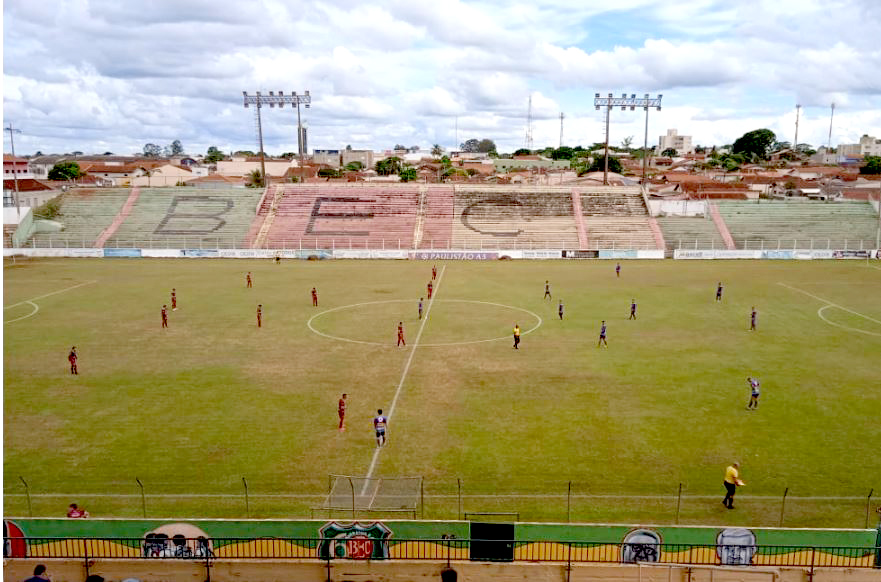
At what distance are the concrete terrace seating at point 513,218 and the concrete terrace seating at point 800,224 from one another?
58.9 feet

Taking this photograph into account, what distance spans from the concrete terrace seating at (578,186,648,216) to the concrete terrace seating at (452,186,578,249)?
2.08 meters

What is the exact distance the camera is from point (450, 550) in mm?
12992

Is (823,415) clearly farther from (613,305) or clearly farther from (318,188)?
(318,188)

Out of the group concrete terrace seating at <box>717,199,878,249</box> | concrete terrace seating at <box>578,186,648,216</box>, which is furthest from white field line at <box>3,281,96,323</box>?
concrete terrace seating at <box>717,199,878,249</box>

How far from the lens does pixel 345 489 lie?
53.8 ft

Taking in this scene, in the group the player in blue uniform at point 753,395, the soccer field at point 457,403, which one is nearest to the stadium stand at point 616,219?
the soccer field at point 457,403

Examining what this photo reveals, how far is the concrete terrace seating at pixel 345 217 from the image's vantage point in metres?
71.2

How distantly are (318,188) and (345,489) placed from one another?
69.9 meters

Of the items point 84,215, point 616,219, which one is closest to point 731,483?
point 616,219

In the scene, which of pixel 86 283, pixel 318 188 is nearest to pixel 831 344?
pixel 86 283

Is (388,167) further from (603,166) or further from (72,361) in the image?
(72,361)

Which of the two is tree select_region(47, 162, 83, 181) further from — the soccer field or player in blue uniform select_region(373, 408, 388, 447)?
player in blue uniform select_region(373, 408, 388, 447)

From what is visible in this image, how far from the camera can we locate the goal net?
50.0ft

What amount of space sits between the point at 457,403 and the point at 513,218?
54.5 meters
